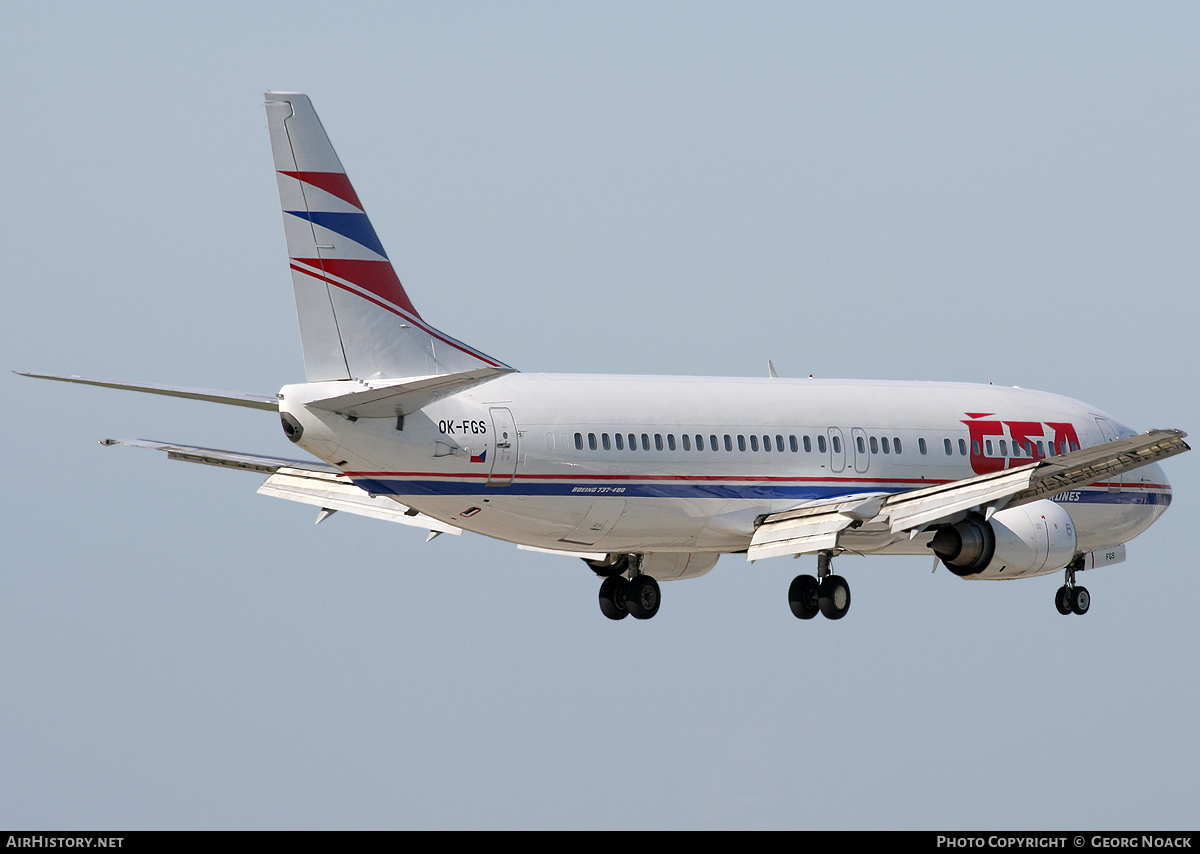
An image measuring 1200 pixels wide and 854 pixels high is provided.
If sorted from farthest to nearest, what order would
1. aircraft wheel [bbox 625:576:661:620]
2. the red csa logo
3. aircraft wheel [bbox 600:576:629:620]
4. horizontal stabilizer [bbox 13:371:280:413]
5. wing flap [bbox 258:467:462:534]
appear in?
the red csa logo < aircraft wheel [bbox 600:576:629:620] < aircraft wheel [bbox 625:576:661:620] < wing flap [bbox 258:467:462:534] < horizontal stabilizer [bbox 13:371:280:413]

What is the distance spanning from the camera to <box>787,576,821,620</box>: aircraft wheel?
119 feet

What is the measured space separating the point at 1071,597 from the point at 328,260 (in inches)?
759

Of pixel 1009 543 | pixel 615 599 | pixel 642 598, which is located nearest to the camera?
pixel 1009 543

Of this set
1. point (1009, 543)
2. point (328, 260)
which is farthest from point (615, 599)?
point (328, 260)

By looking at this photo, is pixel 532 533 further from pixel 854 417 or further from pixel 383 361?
pixel 854 417

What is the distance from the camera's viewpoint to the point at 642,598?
38.8 m

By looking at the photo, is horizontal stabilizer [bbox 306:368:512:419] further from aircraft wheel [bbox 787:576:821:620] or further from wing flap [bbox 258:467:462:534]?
aircraft wheel [bbox 787:576:821:620]

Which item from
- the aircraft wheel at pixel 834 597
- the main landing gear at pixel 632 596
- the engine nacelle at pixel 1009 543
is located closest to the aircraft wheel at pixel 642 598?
the main landing gear at pixel 632 596

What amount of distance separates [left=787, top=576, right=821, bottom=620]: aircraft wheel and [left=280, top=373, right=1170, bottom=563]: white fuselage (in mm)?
1227

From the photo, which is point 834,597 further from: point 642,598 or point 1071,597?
point 1071,597

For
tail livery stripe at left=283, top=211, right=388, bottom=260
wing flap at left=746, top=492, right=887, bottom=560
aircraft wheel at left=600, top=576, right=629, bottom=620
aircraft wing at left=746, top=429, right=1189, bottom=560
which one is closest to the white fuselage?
wing flap at left=746, top=492, right=887, bottom=560

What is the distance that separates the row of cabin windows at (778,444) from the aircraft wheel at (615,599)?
195 inches

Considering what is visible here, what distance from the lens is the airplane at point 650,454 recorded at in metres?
30.5

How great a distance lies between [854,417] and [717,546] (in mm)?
4262
